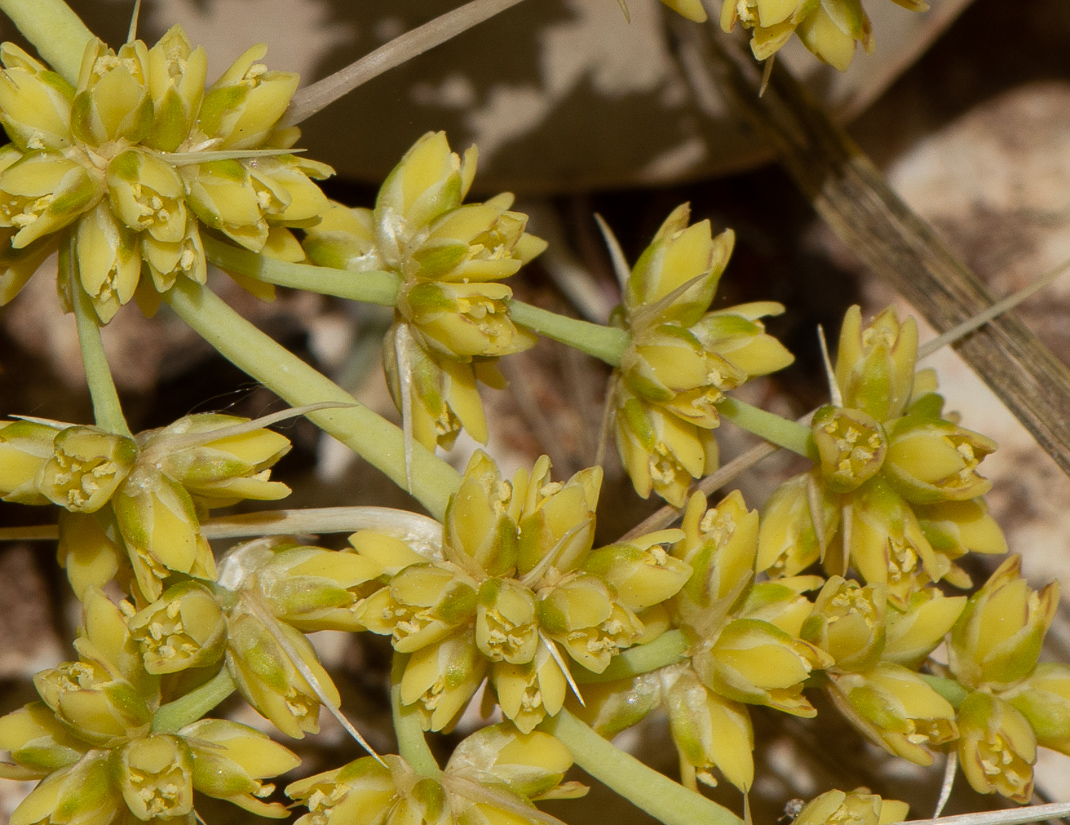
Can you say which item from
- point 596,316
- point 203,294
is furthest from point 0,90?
point 596,316

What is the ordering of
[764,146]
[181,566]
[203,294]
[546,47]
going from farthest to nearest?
[764,146] < [546,47] < [203,294] < [181,566]

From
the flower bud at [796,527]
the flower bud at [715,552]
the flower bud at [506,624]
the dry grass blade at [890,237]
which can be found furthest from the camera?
the dry grass blade at [890,237]

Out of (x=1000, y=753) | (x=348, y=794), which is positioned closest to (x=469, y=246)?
(x=348, y=794)

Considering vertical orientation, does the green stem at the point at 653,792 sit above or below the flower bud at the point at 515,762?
below

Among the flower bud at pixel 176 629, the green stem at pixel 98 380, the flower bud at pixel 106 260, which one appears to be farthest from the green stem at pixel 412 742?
the flower bud at pixel 106 260

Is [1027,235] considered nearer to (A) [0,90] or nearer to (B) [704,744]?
(B) [704,744]

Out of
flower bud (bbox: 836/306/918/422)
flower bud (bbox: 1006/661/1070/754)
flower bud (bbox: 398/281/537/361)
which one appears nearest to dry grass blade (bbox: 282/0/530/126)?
flower bud (bbox: 398/281/537/361)

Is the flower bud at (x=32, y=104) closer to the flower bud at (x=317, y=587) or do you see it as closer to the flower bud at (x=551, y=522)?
the flower bud at (x=317, y=587)
